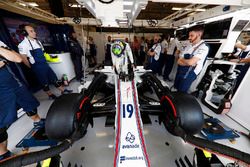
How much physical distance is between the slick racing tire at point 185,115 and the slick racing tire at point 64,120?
3.11ft

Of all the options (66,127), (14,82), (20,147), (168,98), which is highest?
(14,82)

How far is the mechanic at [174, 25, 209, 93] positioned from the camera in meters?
1.90

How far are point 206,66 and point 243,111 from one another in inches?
48.4

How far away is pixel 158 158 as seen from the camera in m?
1.39

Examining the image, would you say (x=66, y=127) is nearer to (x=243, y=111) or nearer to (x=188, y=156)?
(x=188, y=156)

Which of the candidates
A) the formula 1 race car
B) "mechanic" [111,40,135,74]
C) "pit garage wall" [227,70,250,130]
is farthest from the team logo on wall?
"pit garage wall" [227,70,250,130]

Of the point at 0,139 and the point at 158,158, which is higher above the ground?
the point at 0,139

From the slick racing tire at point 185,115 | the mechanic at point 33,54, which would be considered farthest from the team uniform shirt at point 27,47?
the slick racing tire at point 185,115

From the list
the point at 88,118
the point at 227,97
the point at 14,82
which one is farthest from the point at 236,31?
the point at 14,82

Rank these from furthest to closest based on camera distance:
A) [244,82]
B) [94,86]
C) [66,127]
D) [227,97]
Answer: [227,97] < [244,82] < [94,86] < [66,127]

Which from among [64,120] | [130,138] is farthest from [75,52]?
[130,138]

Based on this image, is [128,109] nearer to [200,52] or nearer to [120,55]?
[120,55]

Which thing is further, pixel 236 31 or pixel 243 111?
pixel 236 31

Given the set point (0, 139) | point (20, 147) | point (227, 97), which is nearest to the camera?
point (0, 139)
